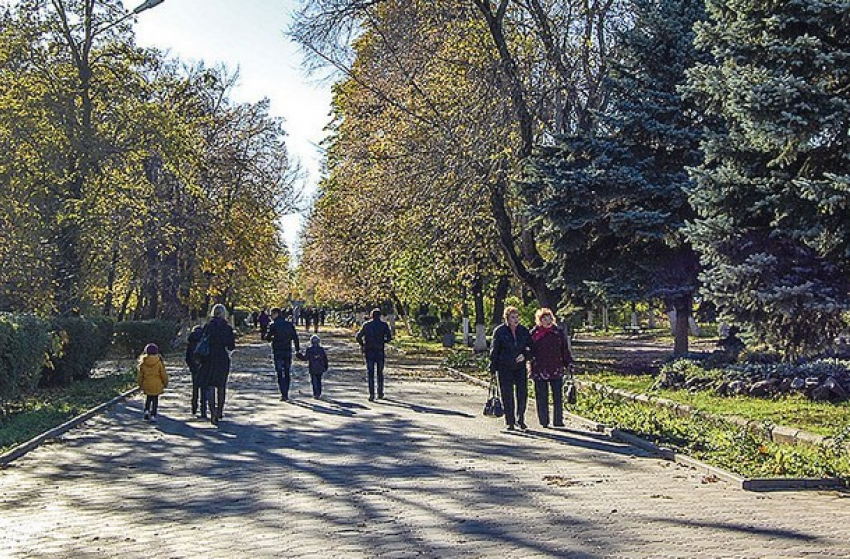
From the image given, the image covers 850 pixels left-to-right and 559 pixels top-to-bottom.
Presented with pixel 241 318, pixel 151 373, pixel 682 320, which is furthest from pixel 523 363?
pixel 241 318

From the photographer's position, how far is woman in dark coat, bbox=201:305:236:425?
54.5ft

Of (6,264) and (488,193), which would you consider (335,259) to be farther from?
(6,264)

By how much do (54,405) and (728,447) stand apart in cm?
1273

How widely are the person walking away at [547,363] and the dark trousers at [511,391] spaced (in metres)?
0.19

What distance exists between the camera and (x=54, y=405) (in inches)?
765

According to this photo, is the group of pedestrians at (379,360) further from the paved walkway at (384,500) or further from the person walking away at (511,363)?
the paved walkway at (384,500)

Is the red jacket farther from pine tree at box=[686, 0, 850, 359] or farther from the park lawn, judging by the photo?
the park lawn

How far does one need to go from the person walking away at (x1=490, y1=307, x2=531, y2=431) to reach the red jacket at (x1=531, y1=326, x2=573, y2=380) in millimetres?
131

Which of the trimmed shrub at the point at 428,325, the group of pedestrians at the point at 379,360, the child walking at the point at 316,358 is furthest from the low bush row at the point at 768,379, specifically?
the trimmed shrub at the point at 428,325

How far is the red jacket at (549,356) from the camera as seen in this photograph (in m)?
15.1

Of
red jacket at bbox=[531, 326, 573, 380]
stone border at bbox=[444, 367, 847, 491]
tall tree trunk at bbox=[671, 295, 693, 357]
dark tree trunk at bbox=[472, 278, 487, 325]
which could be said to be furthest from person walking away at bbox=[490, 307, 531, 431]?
dark tree trunk at bbox=[472, 278, 487, 325]

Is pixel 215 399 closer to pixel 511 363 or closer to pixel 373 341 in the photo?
pixel 373 341

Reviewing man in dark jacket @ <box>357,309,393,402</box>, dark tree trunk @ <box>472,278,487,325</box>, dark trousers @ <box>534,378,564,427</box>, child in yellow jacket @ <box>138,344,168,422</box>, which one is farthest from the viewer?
dark tree trunk @ <box>472,278,487,325</box>

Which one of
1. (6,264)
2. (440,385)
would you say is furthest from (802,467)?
(6,264)
